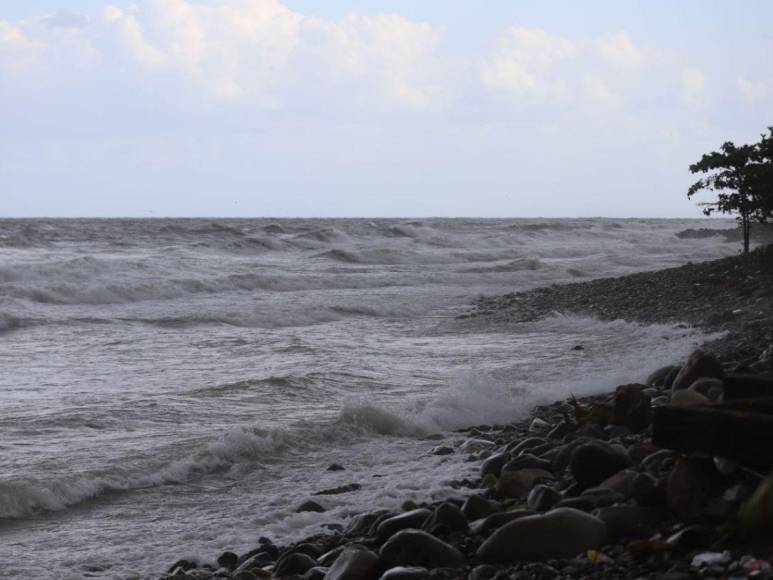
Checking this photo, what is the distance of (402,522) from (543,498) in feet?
2.59

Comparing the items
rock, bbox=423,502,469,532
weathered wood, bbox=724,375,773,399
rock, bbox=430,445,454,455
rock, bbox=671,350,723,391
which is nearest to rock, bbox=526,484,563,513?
rock, bbox=423,502,469,532

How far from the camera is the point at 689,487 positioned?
432 centimetres

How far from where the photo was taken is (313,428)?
8586 mm

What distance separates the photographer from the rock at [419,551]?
4.55 meters

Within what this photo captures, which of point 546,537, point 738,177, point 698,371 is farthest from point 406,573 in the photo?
point 738,177

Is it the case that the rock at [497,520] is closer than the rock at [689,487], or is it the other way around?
the rock at [689,487]

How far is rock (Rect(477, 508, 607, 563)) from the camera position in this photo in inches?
166

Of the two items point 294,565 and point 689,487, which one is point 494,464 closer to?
point 294,565

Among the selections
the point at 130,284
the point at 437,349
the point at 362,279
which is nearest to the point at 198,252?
the point at 362,279

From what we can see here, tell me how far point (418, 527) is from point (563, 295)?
653 inches

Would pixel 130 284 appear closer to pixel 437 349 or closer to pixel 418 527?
pixel 437 349

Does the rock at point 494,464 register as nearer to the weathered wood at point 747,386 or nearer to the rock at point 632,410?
the rock at point 632,410

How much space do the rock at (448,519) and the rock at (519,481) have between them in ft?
1.94

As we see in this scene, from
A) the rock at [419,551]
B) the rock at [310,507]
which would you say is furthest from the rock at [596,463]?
the rock at [310,507]
